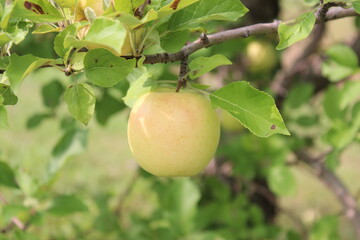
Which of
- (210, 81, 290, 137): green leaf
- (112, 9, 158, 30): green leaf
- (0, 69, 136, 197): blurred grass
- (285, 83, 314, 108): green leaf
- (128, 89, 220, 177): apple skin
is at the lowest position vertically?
(0, 69, 136, 197): blurred grass

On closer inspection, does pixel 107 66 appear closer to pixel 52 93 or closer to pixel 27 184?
pixel 27 184

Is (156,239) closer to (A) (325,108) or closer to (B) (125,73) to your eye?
(A) (325,108)

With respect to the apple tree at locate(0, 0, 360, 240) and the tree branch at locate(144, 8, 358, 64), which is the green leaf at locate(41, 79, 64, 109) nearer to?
the apple tree at locate(0, 0, 360, 240)

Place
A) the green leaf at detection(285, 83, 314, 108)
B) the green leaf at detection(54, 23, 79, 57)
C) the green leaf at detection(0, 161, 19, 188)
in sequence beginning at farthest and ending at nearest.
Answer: the green leaf at detection(285, 83, 314, 108) → the green leaf at detection(0, 161, 19, 188) → the green leaf at detection(54, 23, 79, 57)

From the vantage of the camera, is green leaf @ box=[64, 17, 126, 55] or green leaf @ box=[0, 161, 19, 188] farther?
green leaf @ box=[0, 161, 19, 188]

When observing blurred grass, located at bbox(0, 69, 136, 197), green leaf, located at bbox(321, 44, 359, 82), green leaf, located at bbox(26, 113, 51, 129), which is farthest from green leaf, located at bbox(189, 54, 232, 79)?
blurred grass, located at bbox(0, 69, 136, 197)

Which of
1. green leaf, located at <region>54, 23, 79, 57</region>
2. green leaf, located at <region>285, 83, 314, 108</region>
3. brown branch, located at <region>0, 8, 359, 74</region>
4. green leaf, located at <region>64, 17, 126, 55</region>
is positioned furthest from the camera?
green leaf, located at <region>285, 83, 314, 108</region>

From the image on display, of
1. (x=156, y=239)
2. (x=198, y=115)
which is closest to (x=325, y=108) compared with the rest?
(x=156, y=239)
